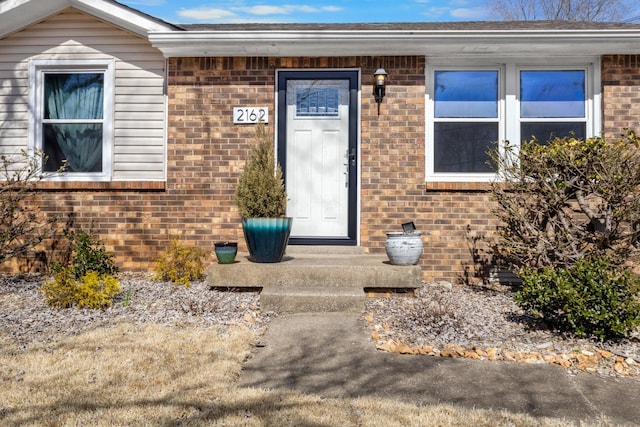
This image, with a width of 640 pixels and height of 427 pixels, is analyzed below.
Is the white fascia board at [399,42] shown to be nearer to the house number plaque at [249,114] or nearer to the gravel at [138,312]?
the house number plaque at [249,114]

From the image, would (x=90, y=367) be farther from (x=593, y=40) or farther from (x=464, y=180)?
(x=593, y=40)

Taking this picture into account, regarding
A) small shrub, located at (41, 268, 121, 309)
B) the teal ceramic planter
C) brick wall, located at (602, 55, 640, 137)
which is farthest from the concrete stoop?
brick wall, located at (602, 55, 640, 137)

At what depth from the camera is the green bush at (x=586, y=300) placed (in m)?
3.72

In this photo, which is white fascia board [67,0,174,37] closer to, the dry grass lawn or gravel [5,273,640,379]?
gravel [5,273,640,379]

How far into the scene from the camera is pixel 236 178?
643cm

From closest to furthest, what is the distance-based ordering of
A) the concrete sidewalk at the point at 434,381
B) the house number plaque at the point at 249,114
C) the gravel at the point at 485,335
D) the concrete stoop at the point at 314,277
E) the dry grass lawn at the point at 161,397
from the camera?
the dry grass lawn at the point at 161,397
the concrete sidewalk at the point at 434,381
the gravel at the point at 485,335
the concrete stoop at the point at 314,277
the house number plaque at the point at 249,114

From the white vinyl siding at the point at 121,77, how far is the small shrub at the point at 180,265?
1382 millimetres

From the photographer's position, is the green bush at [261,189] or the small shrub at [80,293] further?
the green bush at [261,189]

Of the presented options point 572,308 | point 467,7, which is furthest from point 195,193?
point 467,7

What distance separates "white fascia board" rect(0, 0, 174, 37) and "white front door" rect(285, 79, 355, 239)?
2.05 meters

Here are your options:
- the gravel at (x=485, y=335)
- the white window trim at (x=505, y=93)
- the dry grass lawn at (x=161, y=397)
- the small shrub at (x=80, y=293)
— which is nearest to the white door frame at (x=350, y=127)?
the white window trim at (x=505, y=93)

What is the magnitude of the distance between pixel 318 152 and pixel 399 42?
5.85 feet

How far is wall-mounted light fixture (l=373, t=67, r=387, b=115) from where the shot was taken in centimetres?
621

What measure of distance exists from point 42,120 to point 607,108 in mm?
7903
